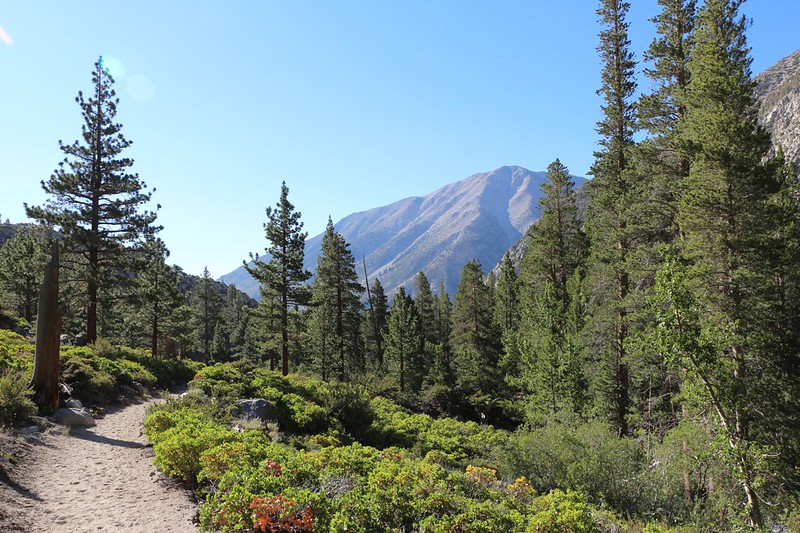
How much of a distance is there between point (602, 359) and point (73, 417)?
2259 centimetres

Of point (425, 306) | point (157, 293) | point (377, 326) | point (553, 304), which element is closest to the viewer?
point (553, 304)

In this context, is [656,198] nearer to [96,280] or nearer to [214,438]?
[214,438]

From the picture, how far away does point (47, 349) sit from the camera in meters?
→ 11.8

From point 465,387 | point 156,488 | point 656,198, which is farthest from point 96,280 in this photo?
point 465,387

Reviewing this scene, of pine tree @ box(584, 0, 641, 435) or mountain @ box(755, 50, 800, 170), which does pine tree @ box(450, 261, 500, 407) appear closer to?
pine tree @ box(584, 0, 641, 435)

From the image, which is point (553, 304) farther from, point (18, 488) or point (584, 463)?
point (18, 488)

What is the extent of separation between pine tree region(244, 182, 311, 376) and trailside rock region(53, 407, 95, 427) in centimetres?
1433

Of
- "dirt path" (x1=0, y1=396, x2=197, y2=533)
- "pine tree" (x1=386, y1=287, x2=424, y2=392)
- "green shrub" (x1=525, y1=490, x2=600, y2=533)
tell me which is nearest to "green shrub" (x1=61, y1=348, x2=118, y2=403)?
"dirt path" (x1=0, y1=396, x2=197, y2=533)

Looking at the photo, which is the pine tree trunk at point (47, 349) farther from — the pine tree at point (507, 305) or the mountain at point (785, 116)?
the mountain at point (785, 116)

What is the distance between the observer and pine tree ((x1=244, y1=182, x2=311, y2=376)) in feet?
87.2

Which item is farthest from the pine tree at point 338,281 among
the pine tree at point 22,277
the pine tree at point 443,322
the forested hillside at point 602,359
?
the pine tree at point 443,322

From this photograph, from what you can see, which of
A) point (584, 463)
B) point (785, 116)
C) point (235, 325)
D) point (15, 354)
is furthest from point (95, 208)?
point (785, 116)

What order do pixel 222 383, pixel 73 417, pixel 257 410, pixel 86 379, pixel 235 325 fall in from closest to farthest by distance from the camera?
1. pixel 73 417
2. pixel 257 410
3. pixel 86 379
4. pixel 222 383
5. pixel 235 325

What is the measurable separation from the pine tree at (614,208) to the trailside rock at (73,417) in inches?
738
